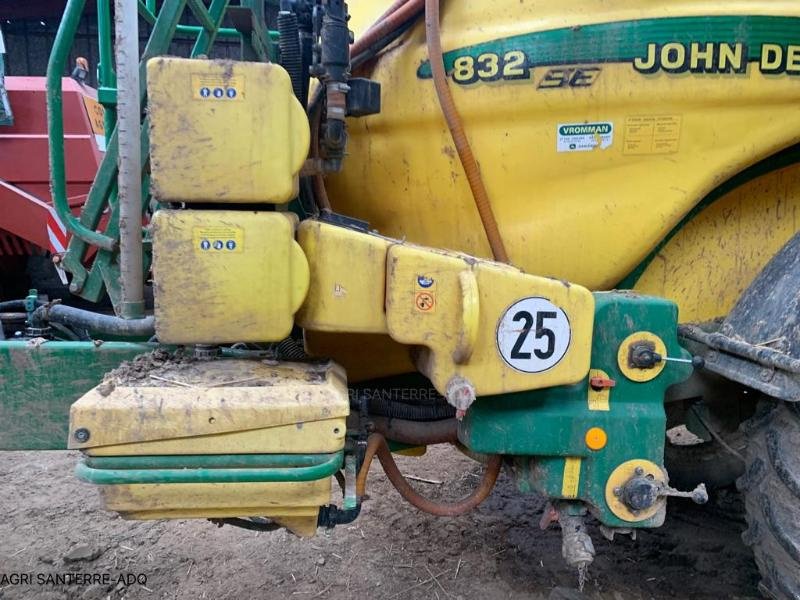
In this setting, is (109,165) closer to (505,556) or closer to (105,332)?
(105,332)

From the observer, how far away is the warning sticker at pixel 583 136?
1.92m

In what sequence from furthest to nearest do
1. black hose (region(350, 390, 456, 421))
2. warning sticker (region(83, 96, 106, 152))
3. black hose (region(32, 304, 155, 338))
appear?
warning sticker (region(83, 96, 106, 152)) < black hose (region(350, 390, 456, 421)) < black hose (region(32, 304, 155, 338))

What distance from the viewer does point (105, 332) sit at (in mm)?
2189

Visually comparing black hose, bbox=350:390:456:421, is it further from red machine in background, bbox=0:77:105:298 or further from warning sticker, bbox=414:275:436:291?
red machine in background, bbox=0:77:105:298

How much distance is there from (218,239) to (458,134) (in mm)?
761

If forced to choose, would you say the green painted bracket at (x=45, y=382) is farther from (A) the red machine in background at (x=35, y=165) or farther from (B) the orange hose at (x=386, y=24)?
(A) the red machine in background at (x=35, y=165)

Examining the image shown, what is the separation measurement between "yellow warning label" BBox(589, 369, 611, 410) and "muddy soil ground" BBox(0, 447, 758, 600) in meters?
0.94

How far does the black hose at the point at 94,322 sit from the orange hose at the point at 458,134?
42.2 inches

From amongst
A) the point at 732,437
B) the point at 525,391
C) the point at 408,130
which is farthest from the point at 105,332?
the point at 732,437

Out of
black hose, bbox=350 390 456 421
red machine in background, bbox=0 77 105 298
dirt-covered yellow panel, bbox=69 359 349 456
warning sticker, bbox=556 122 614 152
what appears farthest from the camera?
red machine in background, bbox=0 77 105 298

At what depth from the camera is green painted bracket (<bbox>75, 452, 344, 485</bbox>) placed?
60.9 inches

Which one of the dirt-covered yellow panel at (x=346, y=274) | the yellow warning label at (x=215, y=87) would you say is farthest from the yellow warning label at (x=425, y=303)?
the yellow warning label at (x=215, y=87)

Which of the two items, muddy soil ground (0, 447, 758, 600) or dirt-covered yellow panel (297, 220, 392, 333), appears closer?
dirt-covered yellow panel (297, 220, 392, 333)

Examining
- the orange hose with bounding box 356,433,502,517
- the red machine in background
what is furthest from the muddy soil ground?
the red machine in background
